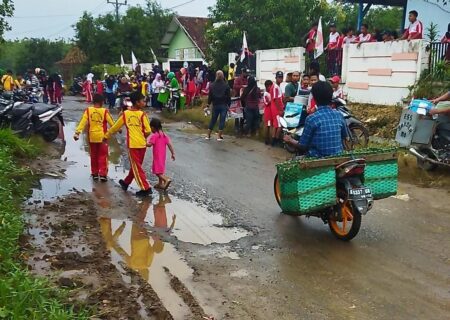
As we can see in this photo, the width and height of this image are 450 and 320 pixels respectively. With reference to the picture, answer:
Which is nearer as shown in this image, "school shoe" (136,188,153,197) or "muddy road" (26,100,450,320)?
"muddy road" (26,100,450,320)

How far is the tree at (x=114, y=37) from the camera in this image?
4178 cm

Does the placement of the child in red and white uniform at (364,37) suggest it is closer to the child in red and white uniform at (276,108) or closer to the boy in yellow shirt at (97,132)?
the child in red and white uniform at (276,108)

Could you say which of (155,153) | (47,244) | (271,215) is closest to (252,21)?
(155,153)

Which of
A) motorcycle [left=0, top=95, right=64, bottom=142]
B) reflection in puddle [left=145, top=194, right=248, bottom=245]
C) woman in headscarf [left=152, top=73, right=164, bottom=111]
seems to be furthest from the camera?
woman in headscarf [left=152, top=73, right=164, bottom=111]

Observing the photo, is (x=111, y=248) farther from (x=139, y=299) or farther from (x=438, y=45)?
(x=438, y=45)

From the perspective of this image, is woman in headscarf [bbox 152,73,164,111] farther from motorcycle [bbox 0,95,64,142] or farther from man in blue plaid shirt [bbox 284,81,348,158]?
man in blue plaid shirt [bbox 284,81,348,158]

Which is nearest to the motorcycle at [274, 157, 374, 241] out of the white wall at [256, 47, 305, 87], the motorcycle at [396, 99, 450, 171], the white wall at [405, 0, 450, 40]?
the motorcycle at [396, 99, 450, 171]

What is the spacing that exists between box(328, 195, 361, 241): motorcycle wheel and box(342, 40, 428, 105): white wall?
6.94 m

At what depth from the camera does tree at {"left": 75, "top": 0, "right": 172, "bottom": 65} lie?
41.8 meters

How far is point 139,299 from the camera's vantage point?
4145 mm

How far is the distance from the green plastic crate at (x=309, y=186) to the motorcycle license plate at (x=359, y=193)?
196 millimetres

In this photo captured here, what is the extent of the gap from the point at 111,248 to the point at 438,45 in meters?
9.10

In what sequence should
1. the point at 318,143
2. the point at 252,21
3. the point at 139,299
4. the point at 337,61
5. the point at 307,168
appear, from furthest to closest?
the point at 252,21, the point at 337,61, the point at 318,143, the point at 307,168, the point at 139,299

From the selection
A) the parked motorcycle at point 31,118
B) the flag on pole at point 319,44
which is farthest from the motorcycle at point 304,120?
the parked motorcycle at point 31,118
